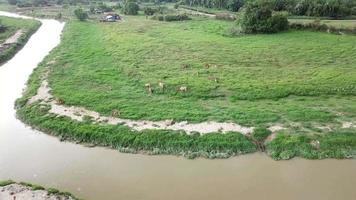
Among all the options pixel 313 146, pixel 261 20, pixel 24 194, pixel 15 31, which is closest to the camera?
pixel 24 194

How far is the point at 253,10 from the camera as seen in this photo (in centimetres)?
5144

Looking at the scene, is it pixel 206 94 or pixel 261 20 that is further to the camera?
pixel 261 20

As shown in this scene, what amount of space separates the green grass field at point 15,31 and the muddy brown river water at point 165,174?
82.0 ft

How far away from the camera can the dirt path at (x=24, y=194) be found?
18562 millimetres

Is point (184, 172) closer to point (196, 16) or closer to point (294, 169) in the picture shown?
point (294, 169)

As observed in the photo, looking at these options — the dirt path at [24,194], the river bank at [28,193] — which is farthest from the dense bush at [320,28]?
the dirt path at [24,194]

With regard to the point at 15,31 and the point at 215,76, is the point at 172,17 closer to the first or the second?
the point at 15,31

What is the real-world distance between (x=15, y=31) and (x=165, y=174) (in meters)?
48.1

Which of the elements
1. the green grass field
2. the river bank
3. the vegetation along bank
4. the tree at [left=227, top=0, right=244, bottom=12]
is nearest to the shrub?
the green grass field

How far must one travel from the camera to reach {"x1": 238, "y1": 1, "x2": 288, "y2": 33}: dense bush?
1986 inches

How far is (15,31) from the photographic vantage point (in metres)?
60.0

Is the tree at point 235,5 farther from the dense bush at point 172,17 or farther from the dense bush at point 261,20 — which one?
the dense bush at point 261,20

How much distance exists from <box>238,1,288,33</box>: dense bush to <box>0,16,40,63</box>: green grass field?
1147 inches

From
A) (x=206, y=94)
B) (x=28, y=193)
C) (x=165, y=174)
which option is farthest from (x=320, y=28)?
(x=28, y=193)
